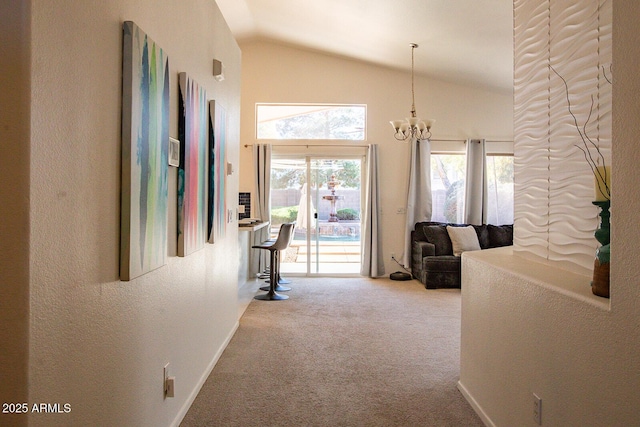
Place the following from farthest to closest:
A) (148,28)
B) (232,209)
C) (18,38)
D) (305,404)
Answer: (232,209)
(305,404)
(148,28)
(18,38)

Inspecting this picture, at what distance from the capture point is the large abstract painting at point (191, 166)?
91.2 inches

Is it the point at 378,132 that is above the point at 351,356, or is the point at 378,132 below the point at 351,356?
above

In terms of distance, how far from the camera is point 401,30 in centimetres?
511

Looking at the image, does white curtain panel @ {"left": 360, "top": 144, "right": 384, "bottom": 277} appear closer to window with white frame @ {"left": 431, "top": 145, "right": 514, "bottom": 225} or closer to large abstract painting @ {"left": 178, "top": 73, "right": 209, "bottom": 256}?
window with white frame @ {"left": 431, "top": 145, "right": 514, "bottom": 225}

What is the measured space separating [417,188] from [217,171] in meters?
4.36

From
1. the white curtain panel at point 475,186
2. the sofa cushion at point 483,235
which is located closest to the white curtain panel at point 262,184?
the white curtain panel at point 475,186

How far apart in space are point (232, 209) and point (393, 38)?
3.17 m

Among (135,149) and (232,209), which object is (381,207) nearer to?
(232,209)

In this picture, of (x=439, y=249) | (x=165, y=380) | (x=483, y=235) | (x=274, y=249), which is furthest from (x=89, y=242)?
(x=483, y=235)

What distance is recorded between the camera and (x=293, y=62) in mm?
6949

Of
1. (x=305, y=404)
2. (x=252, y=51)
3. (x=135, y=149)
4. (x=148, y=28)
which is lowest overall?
(x=305, y=404)

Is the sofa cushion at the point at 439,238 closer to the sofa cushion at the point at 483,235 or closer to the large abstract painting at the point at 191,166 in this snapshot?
the sofa cushion at the point at 483,235

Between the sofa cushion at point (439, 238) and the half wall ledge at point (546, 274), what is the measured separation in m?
3.64

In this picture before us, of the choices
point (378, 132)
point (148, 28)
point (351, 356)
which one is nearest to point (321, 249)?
point (378, 132)
